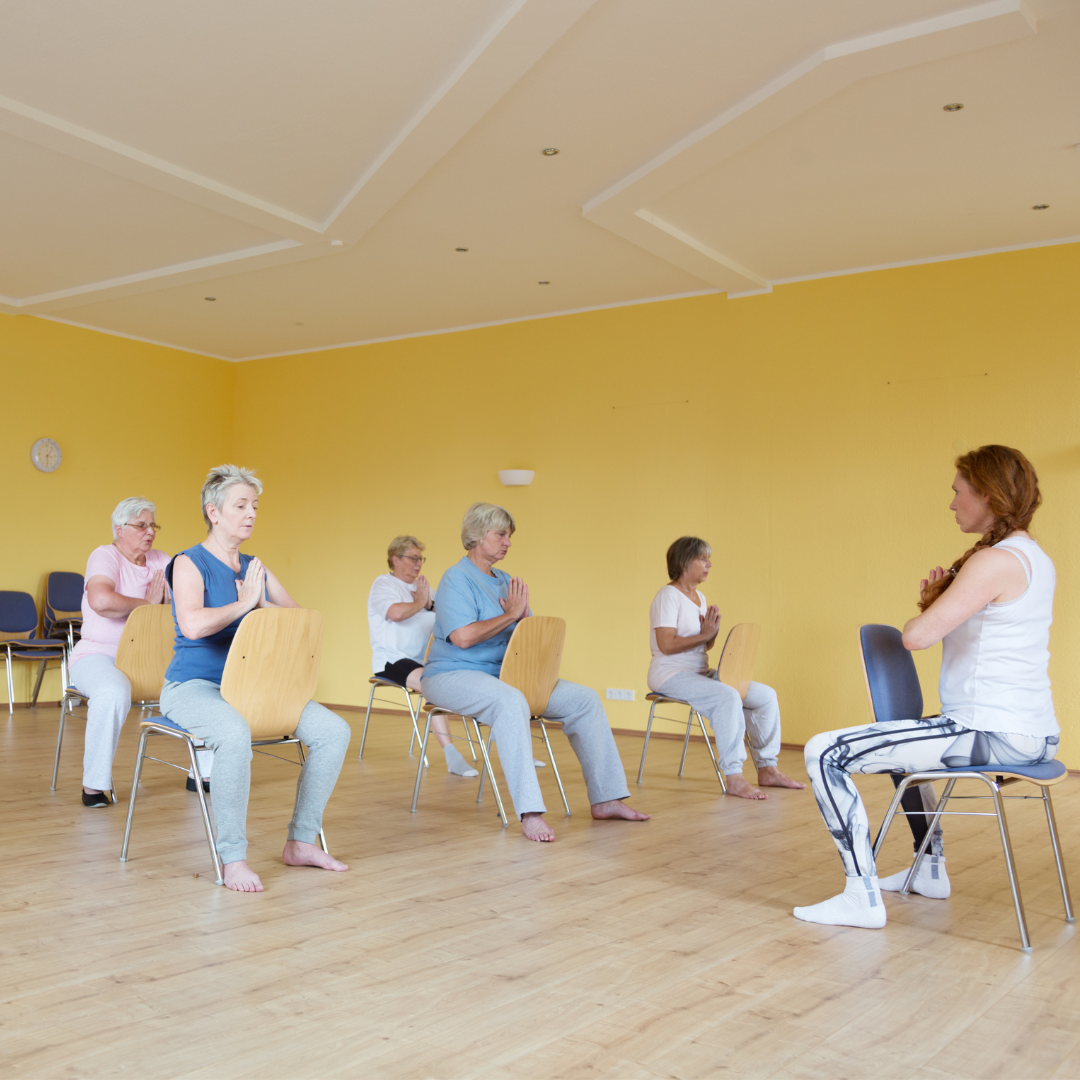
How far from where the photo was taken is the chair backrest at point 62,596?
24.1ft

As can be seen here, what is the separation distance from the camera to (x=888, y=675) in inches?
110

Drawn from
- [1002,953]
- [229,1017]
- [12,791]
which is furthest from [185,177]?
[1002,953]

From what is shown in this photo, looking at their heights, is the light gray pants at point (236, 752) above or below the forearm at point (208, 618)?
below

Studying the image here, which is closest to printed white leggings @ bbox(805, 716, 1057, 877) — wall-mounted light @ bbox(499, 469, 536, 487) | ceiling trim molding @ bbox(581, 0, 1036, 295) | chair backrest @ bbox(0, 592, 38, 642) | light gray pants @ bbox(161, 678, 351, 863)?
light gray pants @ bbox(161, 678, 351, 863)

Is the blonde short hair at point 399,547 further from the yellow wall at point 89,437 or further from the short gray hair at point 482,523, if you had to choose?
the yellow wall at point 89,437

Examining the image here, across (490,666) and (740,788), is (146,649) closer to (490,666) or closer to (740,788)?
(490,666)

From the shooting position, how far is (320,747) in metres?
3.08

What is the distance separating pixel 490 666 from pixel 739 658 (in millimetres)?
1290

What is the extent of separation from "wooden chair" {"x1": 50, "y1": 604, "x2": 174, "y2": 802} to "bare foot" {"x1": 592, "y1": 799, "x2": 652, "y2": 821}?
70.7 inches

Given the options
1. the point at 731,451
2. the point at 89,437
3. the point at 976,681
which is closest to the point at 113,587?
the point at 976,681

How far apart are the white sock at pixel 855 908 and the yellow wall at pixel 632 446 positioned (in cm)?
329

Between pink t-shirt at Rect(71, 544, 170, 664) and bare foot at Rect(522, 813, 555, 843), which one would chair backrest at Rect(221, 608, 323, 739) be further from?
pink t-shirt at Rect(71, 544, 170, 664)

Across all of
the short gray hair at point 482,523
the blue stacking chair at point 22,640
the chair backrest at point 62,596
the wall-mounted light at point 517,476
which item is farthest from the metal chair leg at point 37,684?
the short gray hair at point 482,523

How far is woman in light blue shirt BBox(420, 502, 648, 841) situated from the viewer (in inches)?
145
